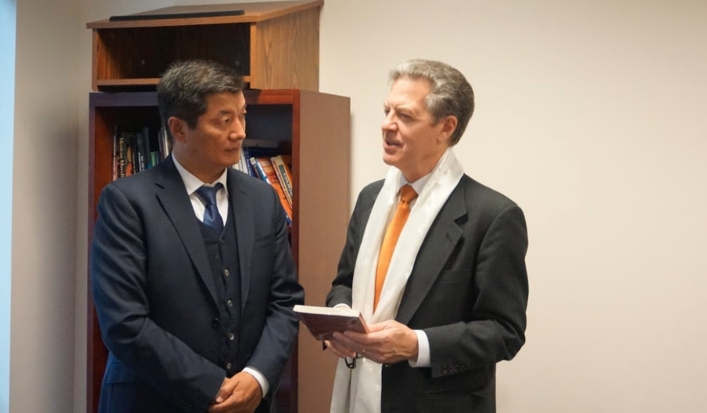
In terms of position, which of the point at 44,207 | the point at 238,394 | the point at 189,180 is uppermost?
the point at 189,180

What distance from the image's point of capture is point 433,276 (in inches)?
75.7

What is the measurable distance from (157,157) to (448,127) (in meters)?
1.23

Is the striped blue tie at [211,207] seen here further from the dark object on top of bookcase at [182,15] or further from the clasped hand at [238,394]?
the dark object on top of bookcase at [182,15]

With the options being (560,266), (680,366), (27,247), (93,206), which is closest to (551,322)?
(560,266)

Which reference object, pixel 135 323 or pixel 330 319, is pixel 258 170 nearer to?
pixel 135 323

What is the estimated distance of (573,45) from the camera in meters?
2.67

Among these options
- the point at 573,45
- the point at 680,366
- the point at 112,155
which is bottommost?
the point at 680,366

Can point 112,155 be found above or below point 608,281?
above

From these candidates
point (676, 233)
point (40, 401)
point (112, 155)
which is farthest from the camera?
point (40, 401)

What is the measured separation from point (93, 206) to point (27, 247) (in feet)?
1.34

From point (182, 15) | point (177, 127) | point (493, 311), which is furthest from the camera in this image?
point (182, 15)

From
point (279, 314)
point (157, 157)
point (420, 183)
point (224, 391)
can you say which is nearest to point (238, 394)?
point (224, 391)

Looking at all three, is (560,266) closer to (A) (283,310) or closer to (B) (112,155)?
(A) (283,310)

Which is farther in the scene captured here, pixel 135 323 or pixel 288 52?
pixel 288 52
